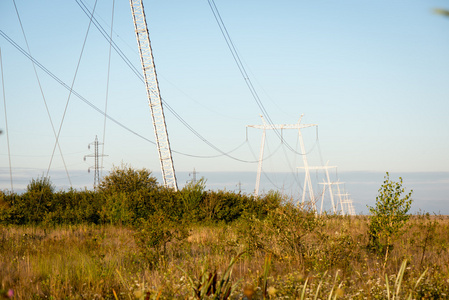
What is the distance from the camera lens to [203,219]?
61.7ft

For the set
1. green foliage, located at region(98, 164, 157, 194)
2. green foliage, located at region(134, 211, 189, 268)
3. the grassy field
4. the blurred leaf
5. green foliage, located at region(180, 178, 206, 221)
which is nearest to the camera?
the blurred leaf

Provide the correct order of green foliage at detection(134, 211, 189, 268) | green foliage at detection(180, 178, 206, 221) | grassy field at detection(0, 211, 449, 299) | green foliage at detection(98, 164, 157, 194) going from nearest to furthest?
grassy field at detection(0, 211, 449, 299) → green foliage at detection(134, 211, 189, 268) → green foliage at detection(180, 178, 206, 221) → green foliage at detection(98, 164, 157, 194)

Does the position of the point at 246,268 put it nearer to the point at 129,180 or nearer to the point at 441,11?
the point at 441,11

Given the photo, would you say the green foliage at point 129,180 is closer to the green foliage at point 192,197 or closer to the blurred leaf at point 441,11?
the green foliage at point 192,197

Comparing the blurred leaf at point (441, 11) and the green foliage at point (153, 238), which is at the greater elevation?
the blurred leaf at point (441, 11)

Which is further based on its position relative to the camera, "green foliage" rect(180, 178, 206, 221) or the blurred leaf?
"green foliage" rect(180, 178, 206, 221)

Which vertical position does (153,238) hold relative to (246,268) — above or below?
above

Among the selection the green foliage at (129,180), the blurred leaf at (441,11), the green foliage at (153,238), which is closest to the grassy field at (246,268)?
the green foliage at (153,238)

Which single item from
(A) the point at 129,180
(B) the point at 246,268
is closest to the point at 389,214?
(B) the point at 246,268

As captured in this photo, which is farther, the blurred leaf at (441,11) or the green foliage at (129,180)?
the green foliage at (129,180)

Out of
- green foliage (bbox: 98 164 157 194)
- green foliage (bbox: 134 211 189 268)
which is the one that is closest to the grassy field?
green foliage (bbox: 134 211 189 268)

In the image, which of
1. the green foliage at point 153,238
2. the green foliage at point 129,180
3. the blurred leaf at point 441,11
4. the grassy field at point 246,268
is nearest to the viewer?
the blurred leaf at point 441,11

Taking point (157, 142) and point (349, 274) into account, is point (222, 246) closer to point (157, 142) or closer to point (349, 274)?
point (349, 274)

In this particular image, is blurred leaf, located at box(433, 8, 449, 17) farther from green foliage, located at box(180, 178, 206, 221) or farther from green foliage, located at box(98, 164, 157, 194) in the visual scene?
green foliage, located at box(98, 164, 157, 194)
